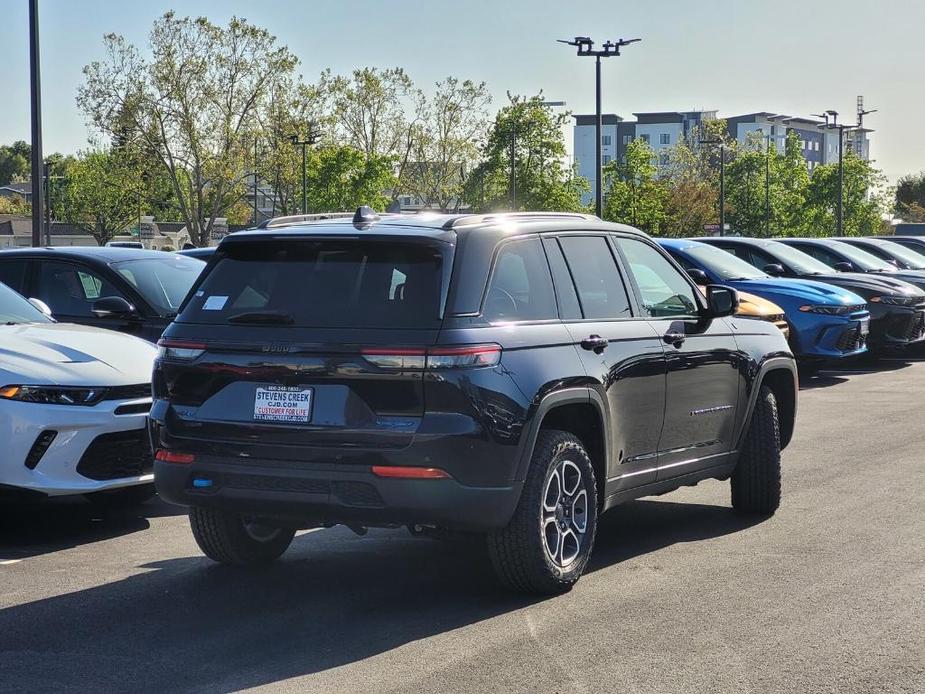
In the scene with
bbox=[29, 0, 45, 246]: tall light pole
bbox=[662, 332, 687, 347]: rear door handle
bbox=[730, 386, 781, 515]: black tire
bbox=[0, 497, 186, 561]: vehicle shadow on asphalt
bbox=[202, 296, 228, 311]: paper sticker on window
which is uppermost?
bbox=[29, 0, 45, 246]: tall light pole

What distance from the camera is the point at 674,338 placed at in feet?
23.4

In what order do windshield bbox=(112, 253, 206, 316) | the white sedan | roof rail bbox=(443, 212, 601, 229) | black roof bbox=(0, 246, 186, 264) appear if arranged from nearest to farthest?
roof rail bbox=(443, 212, 601, 229), the white sedan, windshield bbox=(112, 253, 206, 316), black roof bbox=(0, 246, 186, 264)

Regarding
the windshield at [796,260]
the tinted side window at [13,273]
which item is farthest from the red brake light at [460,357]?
the windshield at [796,260]

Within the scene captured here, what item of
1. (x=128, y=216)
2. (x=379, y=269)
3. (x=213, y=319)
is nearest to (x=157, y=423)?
(x=213, y=319)

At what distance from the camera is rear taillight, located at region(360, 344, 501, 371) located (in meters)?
5.56

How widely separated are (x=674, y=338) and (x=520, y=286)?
1.31 m

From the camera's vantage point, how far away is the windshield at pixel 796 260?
19188mm

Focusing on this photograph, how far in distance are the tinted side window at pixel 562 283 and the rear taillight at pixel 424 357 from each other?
2.82 ft

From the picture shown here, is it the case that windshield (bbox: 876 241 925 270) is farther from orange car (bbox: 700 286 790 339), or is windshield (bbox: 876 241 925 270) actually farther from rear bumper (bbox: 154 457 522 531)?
rear bumper (bbox: 154 457 522 531)

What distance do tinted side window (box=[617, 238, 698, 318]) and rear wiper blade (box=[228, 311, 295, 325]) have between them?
6.77ft

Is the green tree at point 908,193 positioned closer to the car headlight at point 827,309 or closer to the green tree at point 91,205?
the green tree at point 91,205

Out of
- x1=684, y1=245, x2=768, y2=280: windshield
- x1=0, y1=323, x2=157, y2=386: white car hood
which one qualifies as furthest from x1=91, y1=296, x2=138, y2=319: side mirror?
x1=684, y1=245, x2=768, y2=280: windshield

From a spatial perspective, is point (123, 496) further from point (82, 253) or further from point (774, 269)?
point (774, 269)

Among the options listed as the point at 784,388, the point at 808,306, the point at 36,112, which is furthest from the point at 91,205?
the point at 784,388
